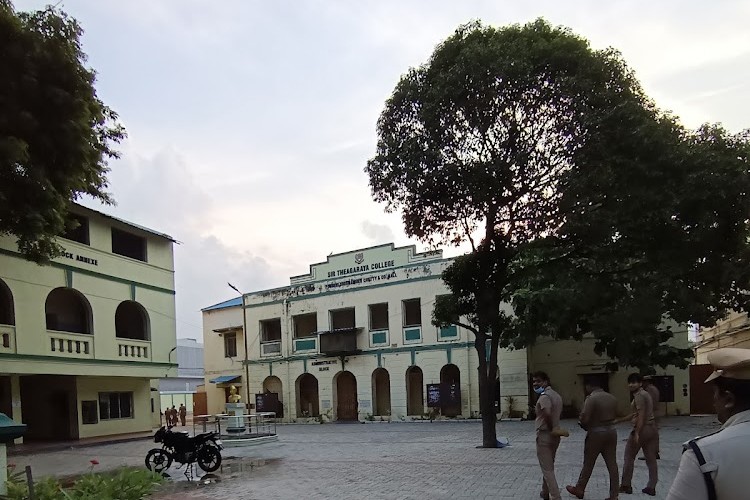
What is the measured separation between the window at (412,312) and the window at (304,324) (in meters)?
5.87

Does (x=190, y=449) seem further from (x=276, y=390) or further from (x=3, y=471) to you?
(x=276, y=390)

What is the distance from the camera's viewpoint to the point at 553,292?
2194 centimetres

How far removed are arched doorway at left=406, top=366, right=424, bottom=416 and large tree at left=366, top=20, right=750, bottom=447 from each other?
15.8m

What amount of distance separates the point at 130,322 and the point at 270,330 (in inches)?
463

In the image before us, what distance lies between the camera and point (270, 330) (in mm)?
37000

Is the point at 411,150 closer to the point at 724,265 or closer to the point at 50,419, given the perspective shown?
the point at 724,265

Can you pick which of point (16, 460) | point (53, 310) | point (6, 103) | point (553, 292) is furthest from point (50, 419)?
point (553, 292)

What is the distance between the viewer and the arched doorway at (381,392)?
32375 millimetres

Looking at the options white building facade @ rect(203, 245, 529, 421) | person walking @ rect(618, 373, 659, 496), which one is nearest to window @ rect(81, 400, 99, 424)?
white building facade @ rect(203, 245, 529, 421)

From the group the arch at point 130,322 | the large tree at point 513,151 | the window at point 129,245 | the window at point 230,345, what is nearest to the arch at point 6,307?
the window at point 129,245

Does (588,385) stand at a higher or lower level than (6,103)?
lower

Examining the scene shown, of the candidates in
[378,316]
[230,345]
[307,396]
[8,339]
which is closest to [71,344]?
[8,339]

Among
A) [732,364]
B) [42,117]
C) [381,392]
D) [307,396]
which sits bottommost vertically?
[307,396]

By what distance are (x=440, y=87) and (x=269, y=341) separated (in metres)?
25.0
